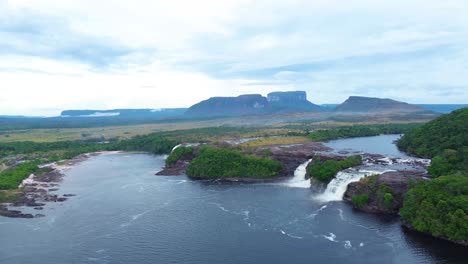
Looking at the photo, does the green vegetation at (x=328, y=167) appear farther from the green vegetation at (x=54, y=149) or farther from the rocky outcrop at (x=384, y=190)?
the green vegetation at (x=54, y=149)

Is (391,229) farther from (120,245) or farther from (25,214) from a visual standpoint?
(25,214)

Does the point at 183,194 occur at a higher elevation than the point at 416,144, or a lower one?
lower

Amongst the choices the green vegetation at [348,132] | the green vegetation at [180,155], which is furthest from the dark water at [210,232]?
the green vegetation at [348,132]

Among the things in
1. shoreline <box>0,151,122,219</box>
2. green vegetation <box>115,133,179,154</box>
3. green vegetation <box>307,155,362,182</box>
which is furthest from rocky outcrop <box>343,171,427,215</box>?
green vegetation <box>115,133,179,154</box>

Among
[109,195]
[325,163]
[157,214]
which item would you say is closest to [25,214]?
[109,195]

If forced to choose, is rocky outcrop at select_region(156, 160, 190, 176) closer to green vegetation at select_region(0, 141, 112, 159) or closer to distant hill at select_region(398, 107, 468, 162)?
green vegetation at select_region(0, 141, 112, 159)
